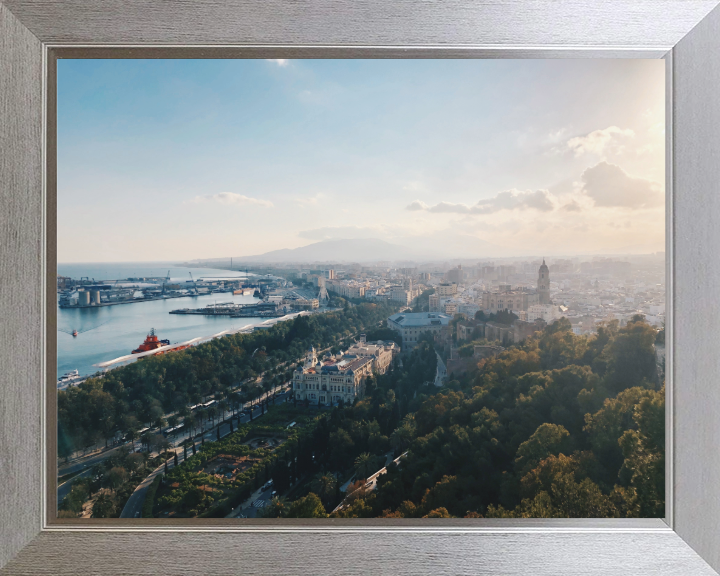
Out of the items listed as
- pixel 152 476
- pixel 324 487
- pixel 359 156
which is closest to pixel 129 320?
pixel 152 476

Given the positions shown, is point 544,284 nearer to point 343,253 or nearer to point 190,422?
point 343,253

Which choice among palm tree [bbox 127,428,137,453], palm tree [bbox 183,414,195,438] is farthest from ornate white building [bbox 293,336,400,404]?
palm tree [bbox 127,428,137,453]

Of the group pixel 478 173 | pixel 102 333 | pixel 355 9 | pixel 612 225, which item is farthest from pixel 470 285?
pixel 102 333

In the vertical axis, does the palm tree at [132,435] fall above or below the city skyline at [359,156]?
below

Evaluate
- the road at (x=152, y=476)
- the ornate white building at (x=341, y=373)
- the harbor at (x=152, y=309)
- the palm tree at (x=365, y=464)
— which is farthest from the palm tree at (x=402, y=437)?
the harbor at (x=152, y=309)

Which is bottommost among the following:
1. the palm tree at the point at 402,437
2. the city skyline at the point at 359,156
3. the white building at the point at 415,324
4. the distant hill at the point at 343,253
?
the palm tree at the point at 402,437

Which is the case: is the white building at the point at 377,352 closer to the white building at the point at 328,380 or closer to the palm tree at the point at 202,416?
the white building at the point at 328,380
